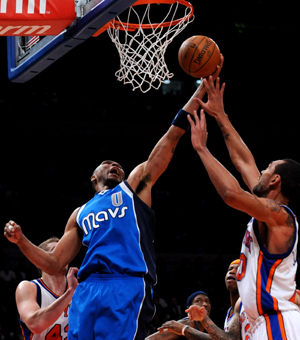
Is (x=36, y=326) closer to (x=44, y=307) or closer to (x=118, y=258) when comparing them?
(x=44, y=307)

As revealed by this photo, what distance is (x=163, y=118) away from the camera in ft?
51.4

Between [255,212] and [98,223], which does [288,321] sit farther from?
[98,223]

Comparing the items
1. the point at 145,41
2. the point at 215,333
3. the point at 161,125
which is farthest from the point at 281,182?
the point at 161,125

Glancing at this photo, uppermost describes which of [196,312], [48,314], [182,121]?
[182,121]

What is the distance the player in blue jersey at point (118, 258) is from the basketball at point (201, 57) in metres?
0.21

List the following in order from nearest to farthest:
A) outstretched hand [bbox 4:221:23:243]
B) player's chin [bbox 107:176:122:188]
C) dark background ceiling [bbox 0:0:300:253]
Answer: outstretched hand [bbox 4:221:23:243]
player's chin [bbox 107:176:122:188]
dark background ceiling [bbox 0:0:300:253]

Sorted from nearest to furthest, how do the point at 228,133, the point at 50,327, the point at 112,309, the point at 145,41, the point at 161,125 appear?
the point at 112,309 < the point at 228,133 < the point at 50,327 < the point at 145,41 < the point at 161,125

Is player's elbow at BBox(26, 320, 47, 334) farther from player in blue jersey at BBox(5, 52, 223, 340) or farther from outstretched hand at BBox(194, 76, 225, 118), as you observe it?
outstretched hand at BBox(194, 76, 225, 118)

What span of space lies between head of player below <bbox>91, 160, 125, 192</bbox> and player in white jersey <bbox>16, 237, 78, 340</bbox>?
0.81 m

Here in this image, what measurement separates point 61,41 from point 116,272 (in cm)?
184

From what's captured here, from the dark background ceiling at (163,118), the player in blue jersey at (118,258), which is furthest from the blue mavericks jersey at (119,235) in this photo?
the dark background ceiling at (163,118)

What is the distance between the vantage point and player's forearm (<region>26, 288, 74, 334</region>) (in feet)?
12.2

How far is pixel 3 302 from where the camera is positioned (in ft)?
30.5

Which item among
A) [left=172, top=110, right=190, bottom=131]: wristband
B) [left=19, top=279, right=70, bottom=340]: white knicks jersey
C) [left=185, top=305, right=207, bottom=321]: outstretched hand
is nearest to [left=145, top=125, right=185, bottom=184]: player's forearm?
[left=172, top=110, right=190, bottom=131]: wristband
